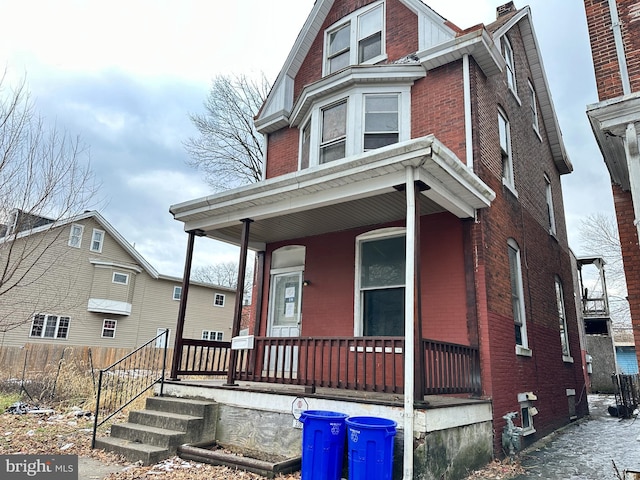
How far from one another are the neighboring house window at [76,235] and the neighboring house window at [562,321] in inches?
848

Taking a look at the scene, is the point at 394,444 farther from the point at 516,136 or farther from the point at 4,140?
the point at 4,140

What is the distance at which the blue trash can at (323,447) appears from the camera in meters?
4.59

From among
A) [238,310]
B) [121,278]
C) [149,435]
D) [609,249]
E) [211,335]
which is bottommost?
[149,435]

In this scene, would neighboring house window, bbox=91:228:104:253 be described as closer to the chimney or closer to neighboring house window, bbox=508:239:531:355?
the chimney

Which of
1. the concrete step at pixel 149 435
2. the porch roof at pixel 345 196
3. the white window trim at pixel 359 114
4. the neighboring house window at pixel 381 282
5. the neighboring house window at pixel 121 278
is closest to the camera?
the porch roof at pixel 345 196

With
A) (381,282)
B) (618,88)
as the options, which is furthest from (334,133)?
(618,88)

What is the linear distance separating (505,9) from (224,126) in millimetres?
13178

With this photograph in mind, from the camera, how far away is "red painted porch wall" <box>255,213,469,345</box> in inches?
264

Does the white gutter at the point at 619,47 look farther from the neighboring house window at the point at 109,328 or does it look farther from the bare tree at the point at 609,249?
the bare tree at the point at 609,249

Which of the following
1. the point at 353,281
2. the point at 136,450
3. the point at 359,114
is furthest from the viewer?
the point at 359,114

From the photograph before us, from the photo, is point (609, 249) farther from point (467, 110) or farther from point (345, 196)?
point (345, 196)

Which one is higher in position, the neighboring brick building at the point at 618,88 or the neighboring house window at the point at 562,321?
the neighboring brick building at the point at 618,88

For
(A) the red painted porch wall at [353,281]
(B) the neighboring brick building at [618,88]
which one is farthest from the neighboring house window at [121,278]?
(B) the neighboring brick building at [618,88]

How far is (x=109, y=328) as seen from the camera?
22391 millimetres
